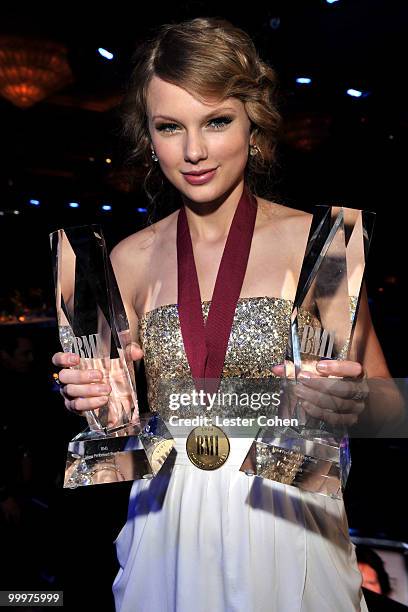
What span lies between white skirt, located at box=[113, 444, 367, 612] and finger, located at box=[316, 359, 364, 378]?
1.30 ft

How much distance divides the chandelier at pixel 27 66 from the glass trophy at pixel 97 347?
3.67m

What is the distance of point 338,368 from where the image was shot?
864mm

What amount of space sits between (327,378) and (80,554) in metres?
2.32

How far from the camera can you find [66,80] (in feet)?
15.1

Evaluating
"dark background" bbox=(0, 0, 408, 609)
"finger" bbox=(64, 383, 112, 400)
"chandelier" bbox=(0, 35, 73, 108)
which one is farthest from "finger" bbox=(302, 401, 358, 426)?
"chandelier" bbox=(0, 35, 73, 108)

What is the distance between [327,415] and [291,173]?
200 centimetres

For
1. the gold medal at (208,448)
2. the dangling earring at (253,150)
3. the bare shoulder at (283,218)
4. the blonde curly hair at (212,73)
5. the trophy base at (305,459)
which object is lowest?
the gold medal at (208,448)

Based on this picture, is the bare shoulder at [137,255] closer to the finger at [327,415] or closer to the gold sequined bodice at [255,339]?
the gold sequined bodice at [255,339]

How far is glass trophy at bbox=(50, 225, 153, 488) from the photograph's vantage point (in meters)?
1.00

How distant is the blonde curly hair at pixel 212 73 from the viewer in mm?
1263

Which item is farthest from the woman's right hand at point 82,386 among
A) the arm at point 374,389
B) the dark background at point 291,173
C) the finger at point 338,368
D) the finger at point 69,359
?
the dark background at point 291,173

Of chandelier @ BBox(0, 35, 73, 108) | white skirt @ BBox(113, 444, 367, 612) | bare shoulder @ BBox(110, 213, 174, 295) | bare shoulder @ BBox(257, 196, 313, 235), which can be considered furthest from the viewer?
chandelier @ BBox(0, 35, 73, 108)

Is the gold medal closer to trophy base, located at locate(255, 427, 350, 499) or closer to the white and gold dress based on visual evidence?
the white and gold dress

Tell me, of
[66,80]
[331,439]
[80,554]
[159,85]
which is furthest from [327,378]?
[66,80]
